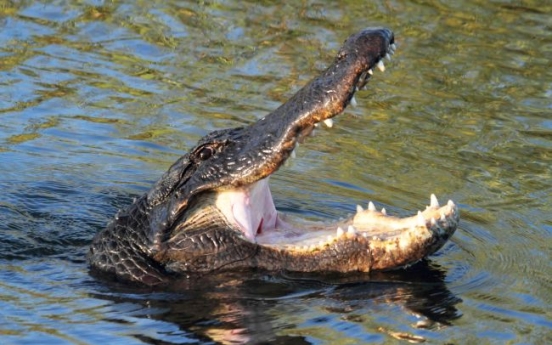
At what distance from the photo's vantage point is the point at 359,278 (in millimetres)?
8039

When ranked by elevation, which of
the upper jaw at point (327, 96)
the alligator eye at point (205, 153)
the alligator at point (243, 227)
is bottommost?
the alligator at point (243, 227)

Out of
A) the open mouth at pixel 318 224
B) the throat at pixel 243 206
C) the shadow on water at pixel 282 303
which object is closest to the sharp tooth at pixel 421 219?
the open mouth at pixel 318 224

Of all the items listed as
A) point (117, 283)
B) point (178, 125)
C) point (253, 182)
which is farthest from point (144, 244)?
point (178, 125)

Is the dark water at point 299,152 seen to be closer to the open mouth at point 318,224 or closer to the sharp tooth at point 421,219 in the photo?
the open mouth at point 318,224

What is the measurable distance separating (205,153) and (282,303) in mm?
1120

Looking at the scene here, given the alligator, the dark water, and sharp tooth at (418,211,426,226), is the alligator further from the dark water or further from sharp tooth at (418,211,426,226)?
the dark water

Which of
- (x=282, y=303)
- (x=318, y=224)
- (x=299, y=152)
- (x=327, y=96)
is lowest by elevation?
(x=282, y=303)

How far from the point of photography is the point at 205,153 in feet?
26.5

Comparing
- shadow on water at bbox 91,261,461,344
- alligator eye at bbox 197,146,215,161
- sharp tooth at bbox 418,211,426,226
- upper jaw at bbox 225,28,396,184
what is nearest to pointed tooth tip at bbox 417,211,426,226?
sharp tooth at bbox 418,211,426,226

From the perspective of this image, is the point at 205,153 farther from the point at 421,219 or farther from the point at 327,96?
the point at 421,219

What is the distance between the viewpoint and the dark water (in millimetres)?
7484

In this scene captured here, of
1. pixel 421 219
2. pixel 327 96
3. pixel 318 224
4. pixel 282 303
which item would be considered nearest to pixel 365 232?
pixel 421 219

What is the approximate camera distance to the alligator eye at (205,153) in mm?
8070

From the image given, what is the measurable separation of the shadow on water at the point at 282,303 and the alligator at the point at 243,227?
4.4 inches
